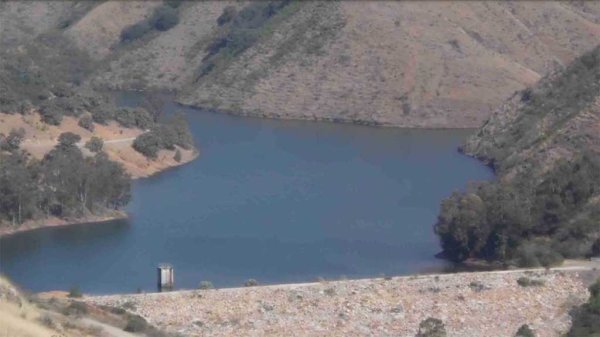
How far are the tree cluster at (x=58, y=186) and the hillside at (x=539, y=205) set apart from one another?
1559cm

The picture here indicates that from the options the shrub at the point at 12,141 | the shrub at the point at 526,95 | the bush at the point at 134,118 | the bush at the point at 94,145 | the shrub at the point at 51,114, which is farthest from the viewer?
the shrub at the point at 526,95

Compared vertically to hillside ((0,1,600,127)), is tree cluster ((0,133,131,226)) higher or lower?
lower

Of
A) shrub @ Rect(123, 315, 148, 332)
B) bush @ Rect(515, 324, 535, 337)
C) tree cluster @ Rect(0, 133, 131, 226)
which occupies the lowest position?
bush @ Rect(515, 324, 535, 337)

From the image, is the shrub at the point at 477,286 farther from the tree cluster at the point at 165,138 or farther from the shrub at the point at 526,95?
the shrub at the point at 526,95

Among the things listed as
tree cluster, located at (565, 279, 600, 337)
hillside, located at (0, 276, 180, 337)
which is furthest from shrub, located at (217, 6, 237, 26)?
tree cluster, located at (565, 279, 600, 337)

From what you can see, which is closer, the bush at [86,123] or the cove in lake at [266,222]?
the cove in lake at [266,222]

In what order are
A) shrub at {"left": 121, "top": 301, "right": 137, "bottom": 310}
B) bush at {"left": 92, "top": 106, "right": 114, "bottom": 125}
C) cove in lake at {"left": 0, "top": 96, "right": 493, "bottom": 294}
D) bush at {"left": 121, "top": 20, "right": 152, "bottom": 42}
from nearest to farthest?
shrub at {"left": 121, "top": 301, "right": 137, "bottom": 310}, cove in lake at {"left": 0, "top": 96, "right": 493, "bottom": 294}, bush at {"left": 92, "top": 106, "right": 114, "bottom": 125}, bush at {"left": 121, "top": 20, "right": 152, "bottom": 42}

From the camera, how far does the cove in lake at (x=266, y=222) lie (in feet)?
172

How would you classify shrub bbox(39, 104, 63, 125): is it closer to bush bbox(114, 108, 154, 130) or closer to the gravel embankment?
bush bbox(114, 108, 154, 130)

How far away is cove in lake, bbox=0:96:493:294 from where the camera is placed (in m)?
52.4

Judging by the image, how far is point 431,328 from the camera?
3797 centimetres

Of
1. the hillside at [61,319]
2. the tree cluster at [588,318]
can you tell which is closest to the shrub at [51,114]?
the hillside at [61,319]

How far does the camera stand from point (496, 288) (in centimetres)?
4259

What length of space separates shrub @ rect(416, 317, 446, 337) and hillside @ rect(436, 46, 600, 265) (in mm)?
8215
